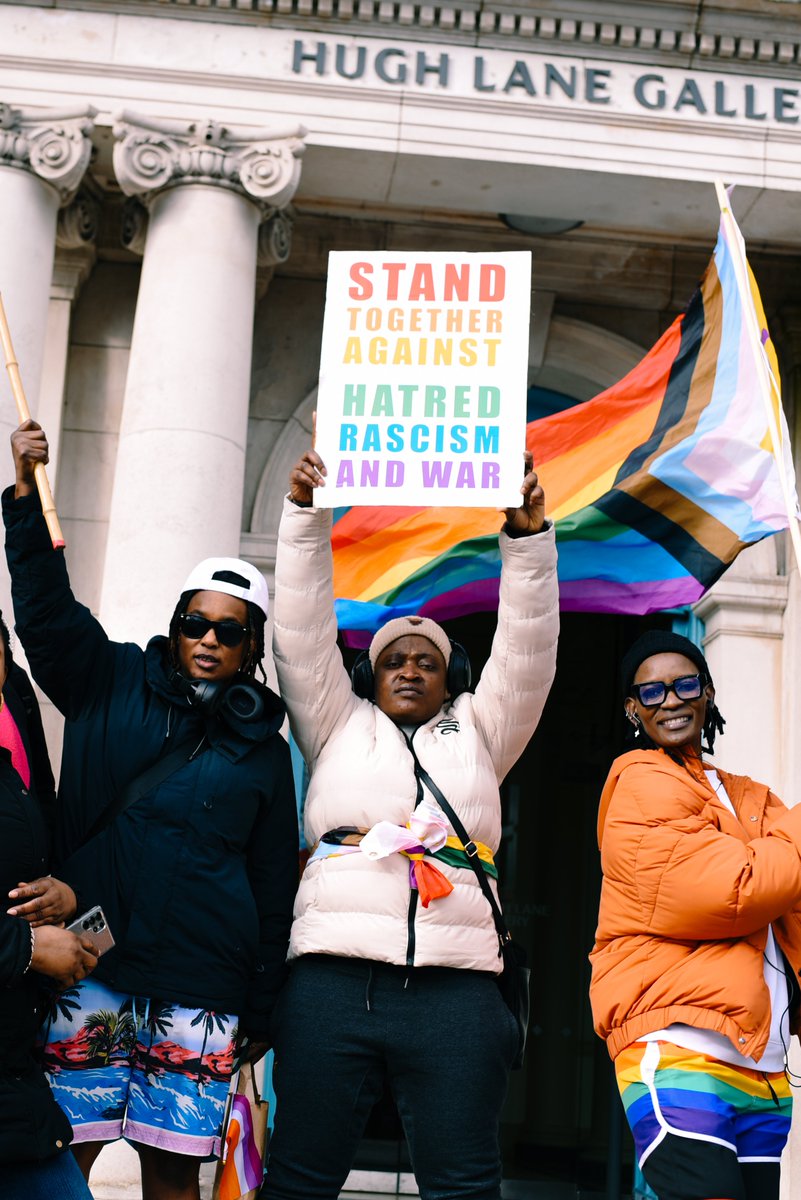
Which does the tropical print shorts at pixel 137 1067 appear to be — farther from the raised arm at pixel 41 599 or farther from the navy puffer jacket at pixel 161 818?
the raised arm at pixel 41 599

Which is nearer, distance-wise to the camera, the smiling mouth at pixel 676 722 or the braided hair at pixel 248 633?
the smiling mouth at pixel 676 722

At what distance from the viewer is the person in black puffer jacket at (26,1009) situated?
3.23m

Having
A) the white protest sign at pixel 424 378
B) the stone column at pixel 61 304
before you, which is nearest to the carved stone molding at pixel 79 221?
the stone column at pixel 61 304

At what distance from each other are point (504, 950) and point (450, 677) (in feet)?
2.79

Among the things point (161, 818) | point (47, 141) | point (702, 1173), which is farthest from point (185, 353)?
point (702, 1173)

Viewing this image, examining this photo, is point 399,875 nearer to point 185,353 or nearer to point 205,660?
point 205,660

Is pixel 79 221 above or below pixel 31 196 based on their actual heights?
above

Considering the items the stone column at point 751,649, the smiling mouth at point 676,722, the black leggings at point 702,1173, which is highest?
the stone column at point 751,649

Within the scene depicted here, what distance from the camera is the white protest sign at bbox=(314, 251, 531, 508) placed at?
15.1ft

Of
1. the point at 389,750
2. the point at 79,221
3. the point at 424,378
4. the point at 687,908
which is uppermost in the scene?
the point at 79,221

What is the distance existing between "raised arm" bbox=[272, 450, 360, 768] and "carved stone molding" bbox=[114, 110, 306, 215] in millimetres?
3469

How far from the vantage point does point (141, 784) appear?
13.5ft

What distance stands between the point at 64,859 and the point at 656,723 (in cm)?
171

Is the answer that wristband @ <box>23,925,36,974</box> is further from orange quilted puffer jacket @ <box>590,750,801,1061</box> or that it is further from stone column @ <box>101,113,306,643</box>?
stone column @ <box>101,113,306,643</box>
